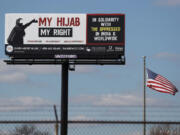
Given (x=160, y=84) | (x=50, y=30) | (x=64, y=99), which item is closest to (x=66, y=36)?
(x=50, y=30)

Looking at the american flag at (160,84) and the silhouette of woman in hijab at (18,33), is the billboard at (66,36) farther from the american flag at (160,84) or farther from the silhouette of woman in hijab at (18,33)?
the american flag at (160,84)

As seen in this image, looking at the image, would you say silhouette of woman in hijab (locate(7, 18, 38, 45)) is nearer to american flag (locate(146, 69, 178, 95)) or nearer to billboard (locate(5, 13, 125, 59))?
billboard (locate(5, 13, 125, 59))

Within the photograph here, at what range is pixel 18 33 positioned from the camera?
1923 centimetres

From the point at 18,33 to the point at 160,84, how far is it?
6.42m

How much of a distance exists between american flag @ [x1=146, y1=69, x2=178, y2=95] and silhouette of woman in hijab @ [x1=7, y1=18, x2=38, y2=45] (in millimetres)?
5725

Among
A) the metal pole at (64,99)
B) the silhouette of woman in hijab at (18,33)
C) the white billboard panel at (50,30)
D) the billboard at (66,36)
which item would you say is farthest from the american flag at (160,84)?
the silhouette of woman in hijab at (18,33)

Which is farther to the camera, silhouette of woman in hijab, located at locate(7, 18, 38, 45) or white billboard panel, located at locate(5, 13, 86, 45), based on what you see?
silhouette of woman in hijab, located at locate(7, 18, 38, 45)

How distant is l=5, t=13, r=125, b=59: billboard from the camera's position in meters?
18.9

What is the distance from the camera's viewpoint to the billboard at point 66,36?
18938 millimetres

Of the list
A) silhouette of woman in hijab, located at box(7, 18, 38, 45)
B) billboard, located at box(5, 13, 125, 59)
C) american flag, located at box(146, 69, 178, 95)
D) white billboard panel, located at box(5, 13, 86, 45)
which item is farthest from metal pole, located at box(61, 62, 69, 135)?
american flag, located at box(146, 69, 178, 95)

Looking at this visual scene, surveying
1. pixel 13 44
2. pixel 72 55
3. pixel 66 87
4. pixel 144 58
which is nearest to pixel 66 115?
Answer: pixel 66 87

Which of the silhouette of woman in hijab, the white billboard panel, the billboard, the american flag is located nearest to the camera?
the billboard

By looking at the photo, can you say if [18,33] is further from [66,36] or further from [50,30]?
[66,36]

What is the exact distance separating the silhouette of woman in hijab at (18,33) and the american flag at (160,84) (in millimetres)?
5725
